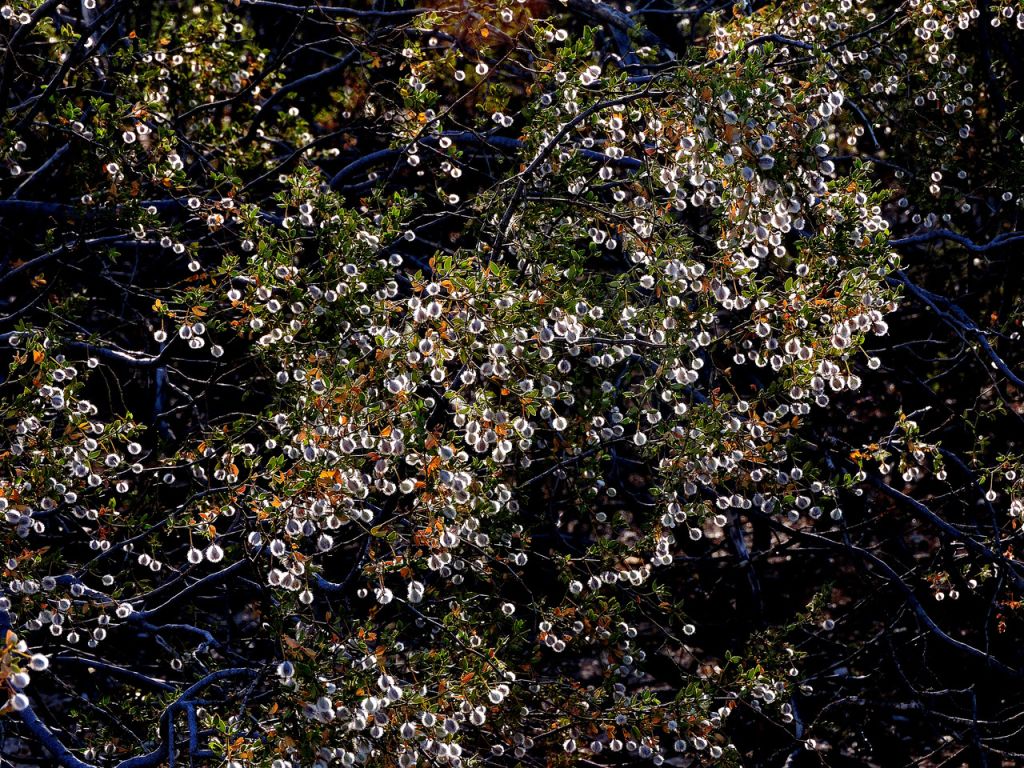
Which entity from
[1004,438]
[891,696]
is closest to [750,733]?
[891,696]

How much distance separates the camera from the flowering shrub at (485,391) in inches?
141

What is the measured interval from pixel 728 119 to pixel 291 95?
13.4 ft

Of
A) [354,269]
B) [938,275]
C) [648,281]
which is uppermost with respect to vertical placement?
[938,275]

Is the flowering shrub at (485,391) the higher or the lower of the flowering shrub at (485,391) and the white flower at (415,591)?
the higher

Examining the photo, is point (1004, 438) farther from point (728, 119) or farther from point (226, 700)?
point (226, 700)

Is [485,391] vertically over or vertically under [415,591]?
over

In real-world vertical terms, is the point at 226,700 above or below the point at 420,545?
below

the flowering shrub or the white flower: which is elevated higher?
the flowering shrub

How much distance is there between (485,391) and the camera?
362cm

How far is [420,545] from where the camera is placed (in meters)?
3.91

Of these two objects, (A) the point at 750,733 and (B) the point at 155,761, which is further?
(A) the point at 750,733

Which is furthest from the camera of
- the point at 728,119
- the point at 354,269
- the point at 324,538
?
the point at 354,269

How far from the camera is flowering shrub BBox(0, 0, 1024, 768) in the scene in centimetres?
358

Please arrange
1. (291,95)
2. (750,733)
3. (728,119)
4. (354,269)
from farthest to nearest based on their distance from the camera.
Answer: (291,95), (750,733), (354,269), (728,119)
